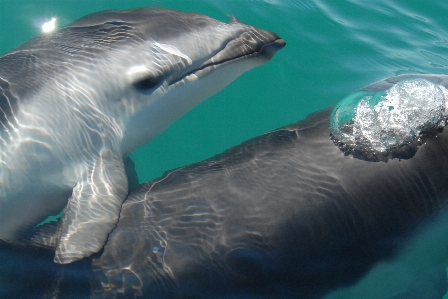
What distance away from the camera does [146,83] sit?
5.96m

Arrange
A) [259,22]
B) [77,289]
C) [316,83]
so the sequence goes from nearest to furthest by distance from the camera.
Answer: [77,289] → [316,83] → [259,22]

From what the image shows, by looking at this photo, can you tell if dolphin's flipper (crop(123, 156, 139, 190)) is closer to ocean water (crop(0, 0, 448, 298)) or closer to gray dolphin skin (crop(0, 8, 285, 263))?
gray dolphin skin (crop(0, 8, 285, 263))

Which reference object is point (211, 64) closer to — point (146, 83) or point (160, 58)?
point (160, 58)

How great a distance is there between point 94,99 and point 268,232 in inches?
102

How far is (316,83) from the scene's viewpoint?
8.70 metres

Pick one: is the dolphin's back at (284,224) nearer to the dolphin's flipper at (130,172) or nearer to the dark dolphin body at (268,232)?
the dark dolphin body at (268,232)

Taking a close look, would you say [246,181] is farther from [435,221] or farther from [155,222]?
[435,221]

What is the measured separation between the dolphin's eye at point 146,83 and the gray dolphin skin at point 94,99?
0.01 m

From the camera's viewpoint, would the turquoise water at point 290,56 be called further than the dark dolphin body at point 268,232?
Yes

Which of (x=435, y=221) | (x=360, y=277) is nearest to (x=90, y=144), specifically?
(x=360, y=277)

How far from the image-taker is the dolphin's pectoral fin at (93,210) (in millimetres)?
4652

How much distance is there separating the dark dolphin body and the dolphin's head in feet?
4.38

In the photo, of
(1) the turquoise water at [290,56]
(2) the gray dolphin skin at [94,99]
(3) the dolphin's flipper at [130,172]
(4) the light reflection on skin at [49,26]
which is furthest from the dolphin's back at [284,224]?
(4) the light reflection on skin at [49,26]

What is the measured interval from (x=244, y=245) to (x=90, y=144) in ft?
7.12
